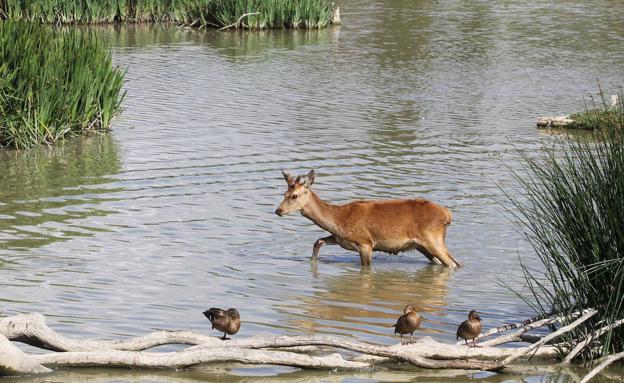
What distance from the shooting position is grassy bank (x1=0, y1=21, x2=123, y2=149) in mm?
19531

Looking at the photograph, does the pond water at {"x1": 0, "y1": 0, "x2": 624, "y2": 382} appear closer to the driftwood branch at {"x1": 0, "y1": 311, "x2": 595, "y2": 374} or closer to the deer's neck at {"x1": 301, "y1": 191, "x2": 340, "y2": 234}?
the driftwood branch at {"x1": 0, "y1": 311, "x2": 595, "y2": 374}

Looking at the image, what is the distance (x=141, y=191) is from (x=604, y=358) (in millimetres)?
8856

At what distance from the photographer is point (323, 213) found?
43.3ft

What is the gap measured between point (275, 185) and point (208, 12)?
24.8m

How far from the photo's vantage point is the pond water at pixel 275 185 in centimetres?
1109

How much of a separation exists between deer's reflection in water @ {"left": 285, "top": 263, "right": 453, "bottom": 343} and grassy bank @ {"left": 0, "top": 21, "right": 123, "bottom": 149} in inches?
320

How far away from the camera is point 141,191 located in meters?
16.6

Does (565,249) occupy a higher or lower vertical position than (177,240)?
higher

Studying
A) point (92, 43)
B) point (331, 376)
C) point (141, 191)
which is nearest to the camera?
point (331, 376)

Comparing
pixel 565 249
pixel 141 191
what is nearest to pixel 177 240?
pixel 141 191

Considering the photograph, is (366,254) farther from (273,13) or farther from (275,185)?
(273,13)

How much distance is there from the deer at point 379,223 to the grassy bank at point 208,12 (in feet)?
85.7

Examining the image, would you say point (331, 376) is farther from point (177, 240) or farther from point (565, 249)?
point (177, 240)

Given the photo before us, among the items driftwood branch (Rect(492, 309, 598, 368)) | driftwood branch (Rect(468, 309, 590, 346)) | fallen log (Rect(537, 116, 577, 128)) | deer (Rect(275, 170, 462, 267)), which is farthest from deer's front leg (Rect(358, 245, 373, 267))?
fallen log (Rect(537, 116, 577, 128))
